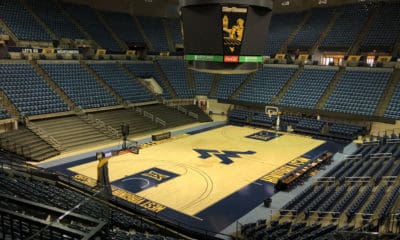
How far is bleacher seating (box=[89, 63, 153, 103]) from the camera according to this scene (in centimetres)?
3177

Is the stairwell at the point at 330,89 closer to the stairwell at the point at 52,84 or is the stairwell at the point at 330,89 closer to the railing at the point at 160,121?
the railing at the point at 160,121

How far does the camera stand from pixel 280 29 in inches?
1646

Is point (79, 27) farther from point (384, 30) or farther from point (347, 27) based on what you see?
point (384, 30)

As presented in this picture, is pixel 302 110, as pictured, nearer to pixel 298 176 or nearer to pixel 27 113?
pixel 298 176

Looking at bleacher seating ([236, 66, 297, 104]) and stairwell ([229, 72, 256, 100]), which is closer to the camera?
bleacher seating ([236, 66, 297, 104])

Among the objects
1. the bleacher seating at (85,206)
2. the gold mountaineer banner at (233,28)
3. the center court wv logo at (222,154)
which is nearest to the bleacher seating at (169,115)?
the center court wv logo at (222,154)

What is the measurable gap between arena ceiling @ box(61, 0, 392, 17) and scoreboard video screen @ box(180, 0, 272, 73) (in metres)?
30.9

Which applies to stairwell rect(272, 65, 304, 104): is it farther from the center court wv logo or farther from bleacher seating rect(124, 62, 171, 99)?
the center court wv logo

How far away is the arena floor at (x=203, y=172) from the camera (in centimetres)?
1454

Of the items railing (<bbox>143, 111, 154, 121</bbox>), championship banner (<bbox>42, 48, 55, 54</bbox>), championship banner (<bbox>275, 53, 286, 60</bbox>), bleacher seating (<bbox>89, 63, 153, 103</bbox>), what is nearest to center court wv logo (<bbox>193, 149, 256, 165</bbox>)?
railing (<bbox>143, 111, 154, 121</bbox>)

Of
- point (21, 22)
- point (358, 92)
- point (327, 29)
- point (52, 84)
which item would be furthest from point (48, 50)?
point (327, 29)

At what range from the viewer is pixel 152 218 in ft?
41.4

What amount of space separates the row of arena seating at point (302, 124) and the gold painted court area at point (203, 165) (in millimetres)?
1686

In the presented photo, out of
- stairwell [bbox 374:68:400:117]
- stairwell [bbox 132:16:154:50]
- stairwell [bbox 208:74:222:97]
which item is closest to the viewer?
stairwell [bbox 374:68:400:117]
